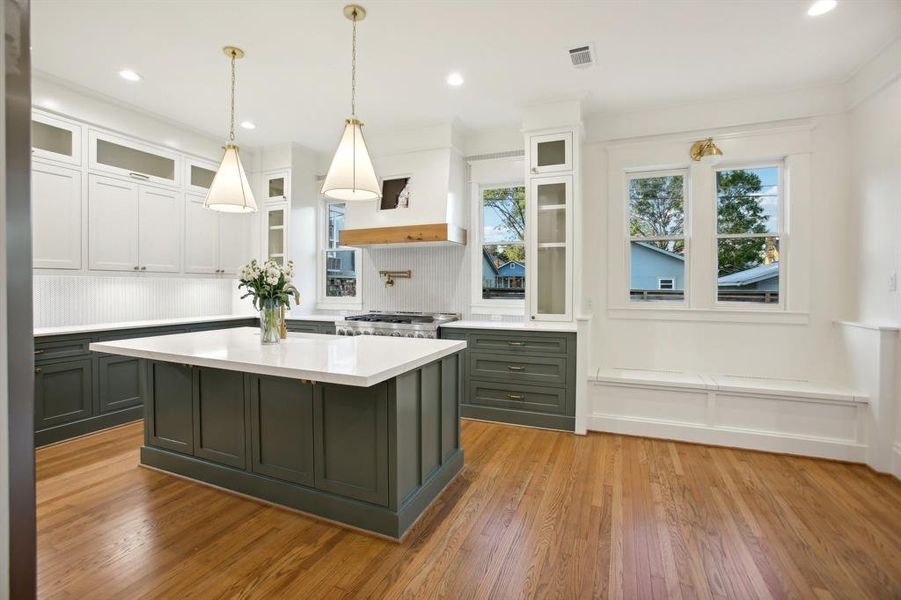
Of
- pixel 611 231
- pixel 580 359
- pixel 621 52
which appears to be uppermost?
pixel 621 52

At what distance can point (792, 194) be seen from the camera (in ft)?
11.7

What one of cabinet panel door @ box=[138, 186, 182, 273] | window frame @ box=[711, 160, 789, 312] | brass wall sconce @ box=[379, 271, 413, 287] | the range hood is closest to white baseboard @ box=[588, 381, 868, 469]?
window frame @ box=[711, 160, 789, 312]

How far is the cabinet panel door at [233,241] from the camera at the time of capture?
5.02 metres

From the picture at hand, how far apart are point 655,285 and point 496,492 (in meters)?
2.61

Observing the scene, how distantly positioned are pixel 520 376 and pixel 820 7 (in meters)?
3.18

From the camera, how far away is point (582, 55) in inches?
120

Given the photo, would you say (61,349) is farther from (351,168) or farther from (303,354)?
(351,168)

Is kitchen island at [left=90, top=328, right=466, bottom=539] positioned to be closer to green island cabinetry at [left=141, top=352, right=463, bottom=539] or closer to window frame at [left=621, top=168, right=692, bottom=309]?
green island cabinetry at [left=141, top=352, right=463, bottom=539]

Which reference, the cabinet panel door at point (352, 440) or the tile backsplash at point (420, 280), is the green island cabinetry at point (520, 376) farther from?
the cabinet panel door at point (352, 440)

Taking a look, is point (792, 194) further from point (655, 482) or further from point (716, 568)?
point (716, 568)

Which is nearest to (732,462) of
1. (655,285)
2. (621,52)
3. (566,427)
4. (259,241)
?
(566,427)

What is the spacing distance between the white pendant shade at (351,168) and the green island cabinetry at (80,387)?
2780mm

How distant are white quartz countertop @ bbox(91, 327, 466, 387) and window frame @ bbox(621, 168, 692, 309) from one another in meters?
2.31

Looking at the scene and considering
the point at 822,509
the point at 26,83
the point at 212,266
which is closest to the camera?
the point at 26,83
